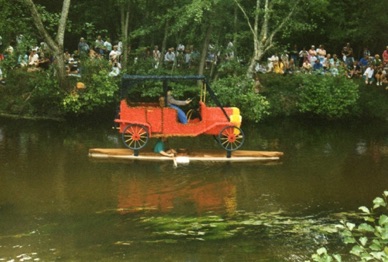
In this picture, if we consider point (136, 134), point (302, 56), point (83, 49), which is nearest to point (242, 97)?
point (136, 134)

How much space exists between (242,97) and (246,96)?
0.50 ft

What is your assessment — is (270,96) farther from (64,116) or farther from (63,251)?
(63,251)

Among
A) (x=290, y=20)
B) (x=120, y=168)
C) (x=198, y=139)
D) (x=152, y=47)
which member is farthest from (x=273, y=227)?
(x=152, y=47)

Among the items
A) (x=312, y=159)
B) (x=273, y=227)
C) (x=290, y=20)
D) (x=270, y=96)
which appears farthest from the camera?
(x=270, y=96)

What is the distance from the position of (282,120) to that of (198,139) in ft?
19.7

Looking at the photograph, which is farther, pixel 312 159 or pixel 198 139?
pixel 198 139

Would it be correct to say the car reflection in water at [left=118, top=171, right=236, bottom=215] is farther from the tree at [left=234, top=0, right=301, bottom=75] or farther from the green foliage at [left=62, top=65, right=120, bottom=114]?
the tree at [left=234, top=0, right=301, bottom=75]

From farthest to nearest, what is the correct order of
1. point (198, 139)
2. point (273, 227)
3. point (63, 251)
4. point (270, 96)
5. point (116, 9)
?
point (116, 9)
point (270, 96)
point (198, 139)
point (273, 227)
point (63, 251)

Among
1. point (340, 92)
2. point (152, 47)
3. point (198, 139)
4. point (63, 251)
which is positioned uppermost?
point (152, 47)

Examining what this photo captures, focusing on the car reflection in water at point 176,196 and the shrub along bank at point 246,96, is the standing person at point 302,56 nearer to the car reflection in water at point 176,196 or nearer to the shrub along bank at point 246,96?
the shrub along bank at point 246,96

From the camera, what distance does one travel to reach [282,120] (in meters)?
26.8

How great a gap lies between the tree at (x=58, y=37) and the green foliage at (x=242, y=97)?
582 cm

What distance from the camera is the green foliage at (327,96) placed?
26391 millimetres

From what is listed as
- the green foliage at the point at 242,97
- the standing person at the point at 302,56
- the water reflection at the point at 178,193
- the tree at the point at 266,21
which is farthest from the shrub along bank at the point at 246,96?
the water reflection at the point at 178,193
